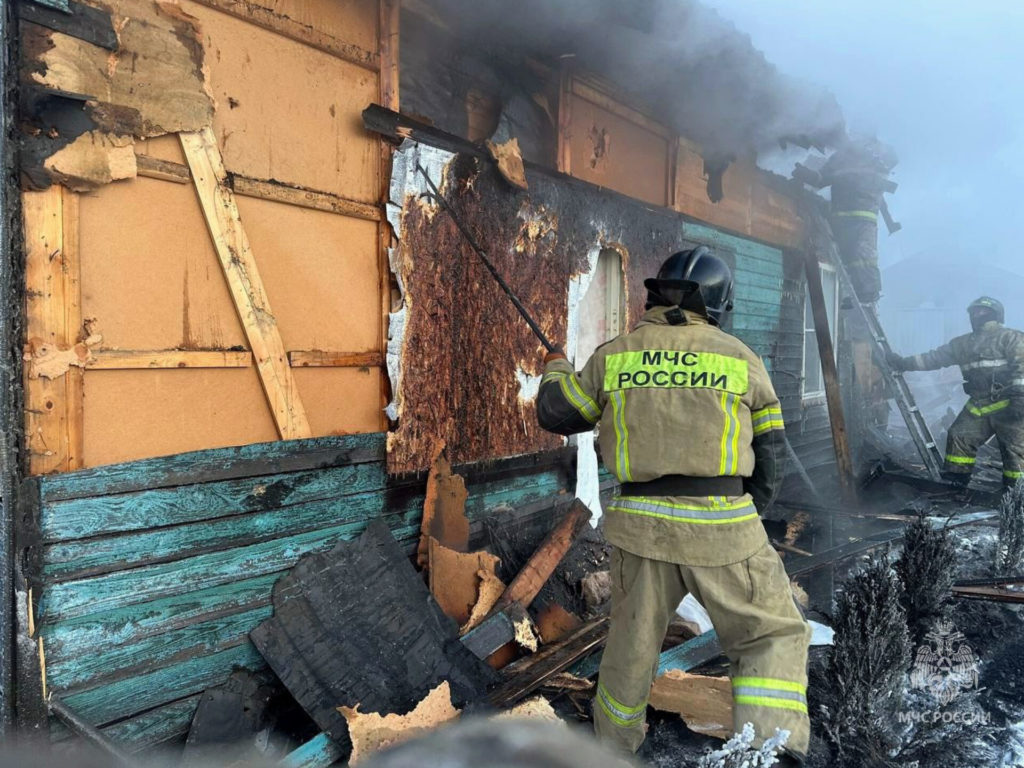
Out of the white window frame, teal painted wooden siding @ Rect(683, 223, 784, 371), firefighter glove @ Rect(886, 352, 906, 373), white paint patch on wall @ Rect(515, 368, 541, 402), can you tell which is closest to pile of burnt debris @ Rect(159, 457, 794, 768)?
white paint patch on wall @ Rect(515, 368, 541, 402)

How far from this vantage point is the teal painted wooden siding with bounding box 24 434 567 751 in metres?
2.47

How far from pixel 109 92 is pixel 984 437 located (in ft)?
30.8

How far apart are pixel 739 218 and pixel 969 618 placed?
16.5 feet

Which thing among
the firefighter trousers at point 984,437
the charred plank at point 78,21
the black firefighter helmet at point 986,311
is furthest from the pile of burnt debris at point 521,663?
the black firefighter helmet at point 986,311

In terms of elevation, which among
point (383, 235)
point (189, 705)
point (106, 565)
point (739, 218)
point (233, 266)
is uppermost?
point (739, 218)

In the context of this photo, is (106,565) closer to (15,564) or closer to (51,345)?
(15,564)

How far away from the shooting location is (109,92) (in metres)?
2.60

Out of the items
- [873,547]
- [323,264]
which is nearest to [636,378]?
[323,264]

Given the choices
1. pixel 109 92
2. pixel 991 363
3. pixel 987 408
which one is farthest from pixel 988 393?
pixel 109 92

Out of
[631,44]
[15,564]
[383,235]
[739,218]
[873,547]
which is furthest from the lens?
[739,218]

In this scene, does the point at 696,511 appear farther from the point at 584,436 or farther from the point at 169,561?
A: the point at 584,436

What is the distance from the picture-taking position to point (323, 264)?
11.4 feet

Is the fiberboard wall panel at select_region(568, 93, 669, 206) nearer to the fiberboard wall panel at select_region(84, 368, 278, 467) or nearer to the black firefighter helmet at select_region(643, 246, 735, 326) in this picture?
the black firefighter helmet at select_region(643, 246, 735, 326)

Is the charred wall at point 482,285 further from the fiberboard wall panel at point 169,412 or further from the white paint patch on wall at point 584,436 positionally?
the fiberboard wall panel at point 169,412
